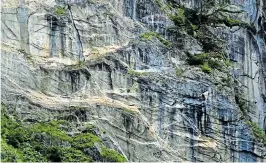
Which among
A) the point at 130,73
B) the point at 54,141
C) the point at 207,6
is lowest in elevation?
the point at 54,141

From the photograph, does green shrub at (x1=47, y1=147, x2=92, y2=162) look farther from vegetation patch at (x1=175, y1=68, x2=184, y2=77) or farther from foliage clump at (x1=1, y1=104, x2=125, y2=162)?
vegetation patch at (x1=175, y1=68, x2=184, y2=77)

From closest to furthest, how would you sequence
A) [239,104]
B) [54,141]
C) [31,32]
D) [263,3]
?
1. [54,141]
2. [31,32]
3. [239,104]
4. [263,3]

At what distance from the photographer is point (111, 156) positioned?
31781 millimetres

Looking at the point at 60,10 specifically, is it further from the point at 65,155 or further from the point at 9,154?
the point at 9,154

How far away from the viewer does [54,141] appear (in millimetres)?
31344

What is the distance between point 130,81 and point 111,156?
12.5ft

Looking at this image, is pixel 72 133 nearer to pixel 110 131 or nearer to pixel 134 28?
pixel 110 131

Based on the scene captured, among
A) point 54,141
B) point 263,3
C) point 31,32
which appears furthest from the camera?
point 263,3

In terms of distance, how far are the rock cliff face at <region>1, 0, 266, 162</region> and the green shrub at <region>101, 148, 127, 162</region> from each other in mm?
502

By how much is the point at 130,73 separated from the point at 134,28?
2.30 meters

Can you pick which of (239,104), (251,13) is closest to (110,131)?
(239,104)

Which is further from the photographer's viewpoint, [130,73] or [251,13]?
[251,13]

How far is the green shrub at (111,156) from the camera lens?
31.6 metres

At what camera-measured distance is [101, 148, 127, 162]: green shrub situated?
31625 mm
